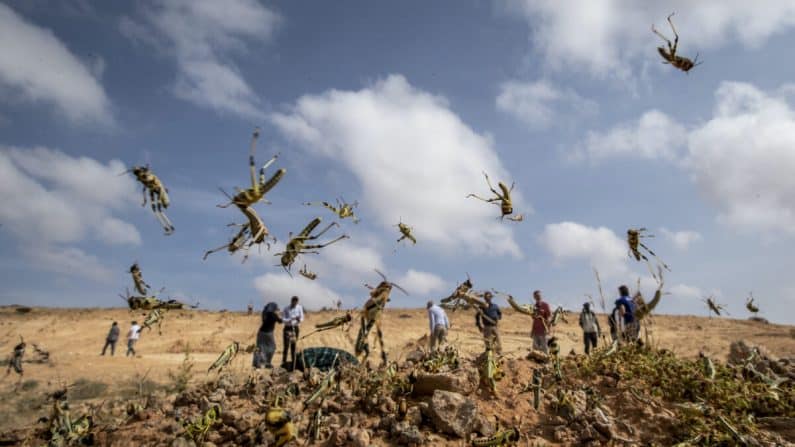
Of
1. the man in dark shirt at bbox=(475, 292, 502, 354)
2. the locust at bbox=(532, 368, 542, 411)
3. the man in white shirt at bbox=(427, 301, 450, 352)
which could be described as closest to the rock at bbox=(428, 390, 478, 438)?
the locust at bbox=(532, 368, 542, 411)

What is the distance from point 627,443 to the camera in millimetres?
3979

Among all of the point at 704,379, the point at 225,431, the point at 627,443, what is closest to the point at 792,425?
the point at 704,379

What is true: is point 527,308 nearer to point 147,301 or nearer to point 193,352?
point 147,301

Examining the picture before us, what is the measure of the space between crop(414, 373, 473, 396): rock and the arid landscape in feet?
0.92

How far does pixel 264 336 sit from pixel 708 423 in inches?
324

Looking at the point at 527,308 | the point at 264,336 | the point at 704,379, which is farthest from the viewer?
the point at 264,336

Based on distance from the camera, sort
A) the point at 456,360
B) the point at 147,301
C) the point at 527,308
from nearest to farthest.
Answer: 1. the point at 147,301
2. the point at 527,308
3. the point at 456,360

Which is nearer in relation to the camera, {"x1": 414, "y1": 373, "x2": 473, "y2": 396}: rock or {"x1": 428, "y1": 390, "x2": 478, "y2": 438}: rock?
{"x1": 428, "y1": 390, "x2": 478, "y2": 438}: rock

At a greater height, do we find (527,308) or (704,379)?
(527,308)

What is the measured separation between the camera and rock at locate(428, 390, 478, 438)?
3.99 meters

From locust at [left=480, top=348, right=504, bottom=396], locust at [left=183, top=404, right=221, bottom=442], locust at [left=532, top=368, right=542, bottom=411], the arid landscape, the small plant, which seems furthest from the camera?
the arid landscape

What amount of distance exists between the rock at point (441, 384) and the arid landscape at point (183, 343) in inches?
11.1

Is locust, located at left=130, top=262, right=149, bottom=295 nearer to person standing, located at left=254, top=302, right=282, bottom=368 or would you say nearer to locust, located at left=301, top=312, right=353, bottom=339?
Result: locust, located at left=301, top=312, right=353, bottom=339

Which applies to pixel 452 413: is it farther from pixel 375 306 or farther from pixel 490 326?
pixel 490 326
